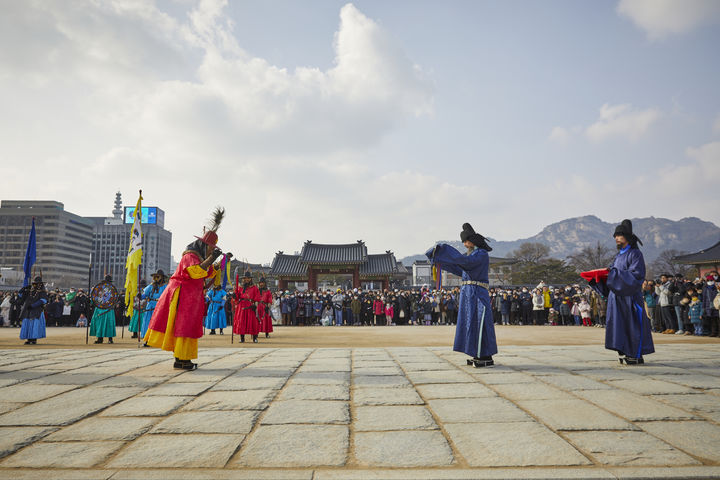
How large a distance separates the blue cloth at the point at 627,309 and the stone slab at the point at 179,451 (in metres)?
4.82

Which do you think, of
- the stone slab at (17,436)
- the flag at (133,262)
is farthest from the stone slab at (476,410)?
the flag at (133,262)

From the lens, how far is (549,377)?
4066 millimetres

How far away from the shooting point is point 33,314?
9031 millimetres

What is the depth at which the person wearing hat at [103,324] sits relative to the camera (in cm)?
937

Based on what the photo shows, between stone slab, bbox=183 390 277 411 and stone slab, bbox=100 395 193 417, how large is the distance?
0.38 ft

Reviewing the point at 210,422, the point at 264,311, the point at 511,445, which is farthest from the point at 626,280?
the point at 264,311

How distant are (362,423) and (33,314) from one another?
9892mm

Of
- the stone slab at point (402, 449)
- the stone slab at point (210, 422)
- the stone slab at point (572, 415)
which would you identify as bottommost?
the stone slab at point (572, 415)

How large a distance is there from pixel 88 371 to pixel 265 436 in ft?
11.4

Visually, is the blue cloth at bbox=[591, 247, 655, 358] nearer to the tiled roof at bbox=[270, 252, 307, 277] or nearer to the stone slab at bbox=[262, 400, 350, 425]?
the stone slab at bbox=[262, 400, 350, 425]

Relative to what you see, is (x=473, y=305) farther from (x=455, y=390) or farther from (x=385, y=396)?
(x=385, y=396)

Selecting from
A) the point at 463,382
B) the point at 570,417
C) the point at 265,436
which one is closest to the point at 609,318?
the point at 463,382

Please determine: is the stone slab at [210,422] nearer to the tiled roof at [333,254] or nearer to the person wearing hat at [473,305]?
the person wearing hat at [473,305]

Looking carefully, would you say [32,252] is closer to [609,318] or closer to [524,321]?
[609,318]
